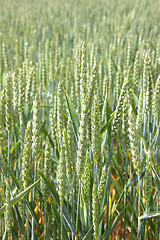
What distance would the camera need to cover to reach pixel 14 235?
0.91 metres

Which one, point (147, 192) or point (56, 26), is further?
point (56, 26)

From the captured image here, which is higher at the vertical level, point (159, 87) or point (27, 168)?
point (159, 87)

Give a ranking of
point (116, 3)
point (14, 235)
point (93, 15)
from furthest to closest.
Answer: point (116, 3), point (93, 15), point (14, 235)

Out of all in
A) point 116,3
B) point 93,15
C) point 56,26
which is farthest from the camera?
point 116,3

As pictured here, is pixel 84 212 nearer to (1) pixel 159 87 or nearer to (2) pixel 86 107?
(2) pixel 86 107

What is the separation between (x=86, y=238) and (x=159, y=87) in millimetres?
554

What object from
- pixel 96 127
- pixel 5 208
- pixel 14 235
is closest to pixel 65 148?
pixel 96 127

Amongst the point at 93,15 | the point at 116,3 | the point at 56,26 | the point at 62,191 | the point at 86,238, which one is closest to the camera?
the point at 62,191

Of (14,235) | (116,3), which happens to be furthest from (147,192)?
(116,3)

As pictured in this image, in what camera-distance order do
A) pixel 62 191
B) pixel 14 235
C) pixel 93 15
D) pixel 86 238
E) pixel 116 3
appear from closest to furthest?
pixel 62 191 < pixel 86 238 < pixel 14 235 < pixel 93 15 < pixel 116 3

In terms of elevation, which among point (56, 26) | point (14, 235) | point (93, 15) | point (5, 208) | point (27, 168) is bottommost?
point (14, 235)

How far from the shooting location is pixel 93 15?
204 inches

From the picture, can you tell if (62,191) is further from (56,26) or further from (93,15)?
(93,15)

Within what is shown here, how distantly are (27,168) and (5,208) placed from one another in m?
0.13
